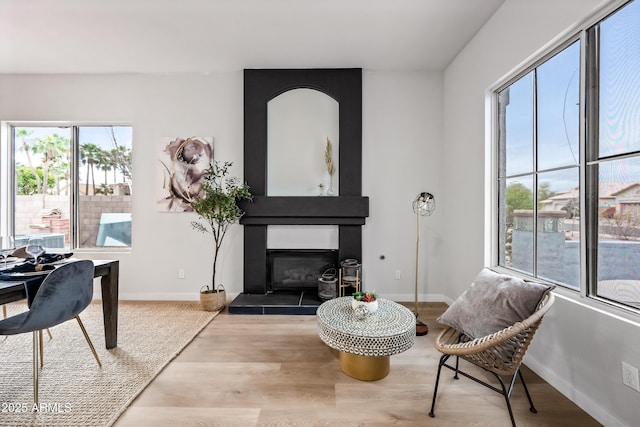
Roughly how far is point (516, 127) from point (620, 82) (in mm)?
903

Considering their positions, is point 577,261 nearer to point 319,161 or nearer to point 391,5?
point 391,5

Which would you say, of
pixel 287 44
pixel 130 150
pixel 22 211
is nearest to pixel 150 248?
pixel 130 150

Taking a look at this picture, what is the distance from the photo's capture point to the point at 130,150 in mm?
3797

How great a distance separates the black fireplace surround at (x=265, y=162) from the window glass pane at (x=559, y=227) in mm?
1780

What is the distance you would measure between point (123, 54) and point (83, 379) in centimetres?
322

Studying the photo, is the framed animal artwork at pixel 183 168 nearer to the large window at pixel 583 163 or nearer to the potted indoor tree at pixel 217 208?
the potted indoor tree at pixel 217 208

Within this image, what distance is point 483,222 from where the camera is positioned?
9.11 ft

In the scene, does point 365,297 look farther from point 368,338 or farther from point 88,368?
point 88,368

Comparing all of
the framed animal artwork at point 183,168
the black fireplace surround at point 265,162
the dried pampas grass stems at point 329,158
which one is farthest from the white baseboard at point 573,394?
the framed animal artwork at point 183,168

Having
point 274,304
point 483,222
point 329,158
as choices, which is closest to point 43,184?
point 274,304

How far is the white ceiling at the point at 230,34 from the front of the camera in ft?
8.16

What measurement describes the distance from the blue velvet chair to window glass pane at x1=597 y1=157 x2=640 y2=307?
3.20 meters

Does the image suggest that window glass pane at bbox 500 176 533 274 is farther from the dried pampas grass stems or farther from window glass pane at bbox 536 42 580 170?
the dried pampas grass stems

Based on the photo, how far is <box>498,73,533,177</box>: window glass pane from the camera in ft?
7.63
